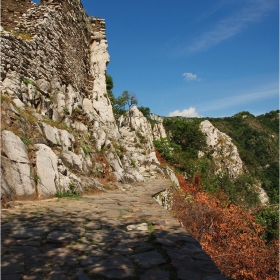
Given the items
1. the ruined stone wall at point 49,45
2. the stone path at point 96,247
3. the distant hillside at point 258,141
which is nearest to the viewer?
the stone path at point 96,247

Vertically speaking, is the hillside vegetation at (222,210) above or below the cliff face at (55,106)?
below

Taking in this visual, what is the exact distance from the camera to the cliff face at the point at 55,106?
17.5ft

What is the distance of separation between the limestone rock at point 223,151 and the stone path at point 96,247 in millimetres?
38322

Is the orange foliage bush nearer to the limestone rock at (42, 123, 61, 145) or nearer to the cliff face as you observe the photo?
the cliff face

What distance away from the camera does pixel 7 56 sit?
25.1ft

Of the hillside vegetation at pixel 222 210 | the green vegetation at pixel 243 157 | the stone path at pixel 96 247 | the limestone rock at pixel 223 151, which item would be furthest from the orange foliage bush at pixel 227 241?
the limestone rock at pixel 223 151

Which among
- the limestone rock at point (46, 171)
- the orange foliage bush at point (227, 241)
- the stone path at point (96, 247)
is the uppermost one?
the limestone rock at point (46, 171)

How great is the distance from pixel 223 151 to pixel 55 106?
39913 mm

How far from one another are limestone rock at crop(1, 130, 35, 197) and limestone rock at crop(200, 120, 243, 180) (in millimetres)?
37524

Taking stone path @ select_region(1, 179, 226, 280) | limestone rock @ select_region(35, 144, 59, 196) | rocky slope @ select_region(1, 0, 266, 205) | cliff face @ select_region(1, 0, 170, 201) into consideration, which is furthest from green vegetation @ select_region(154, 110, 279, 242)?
stone path @ select_region(1, 179, 226, 280)

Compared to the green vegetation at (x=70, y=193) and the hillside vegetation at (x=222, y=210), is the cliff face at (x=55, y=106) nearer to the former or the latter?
the green vegetation at (x=70, y=193)

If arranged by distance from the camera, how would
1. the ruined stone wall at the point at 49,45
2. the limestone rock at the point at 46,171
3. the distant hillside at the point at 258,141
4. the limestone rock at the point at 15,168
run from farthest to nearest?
the distant hillside at the point at 258,141 < the ruined stone wall at the point at 49,45 < the limestone rock at the point at 46,171 < the limestone rock at the point at 15,168

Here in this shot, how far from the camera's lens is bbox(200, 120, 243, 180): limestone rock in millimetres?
40844

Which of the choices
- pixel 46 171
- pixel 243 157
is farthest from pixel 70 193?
pixel 243 157
